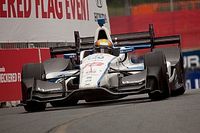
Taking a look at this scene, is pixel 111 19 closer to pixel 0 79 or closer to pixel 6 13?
pixel 6 13

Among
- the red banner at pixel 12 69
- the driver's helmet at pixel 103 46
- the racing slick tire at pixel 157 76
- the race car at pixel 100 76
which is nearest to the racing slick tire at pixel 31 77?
the race car at pixel 100 76

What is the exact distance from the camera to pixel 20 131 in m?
10.5

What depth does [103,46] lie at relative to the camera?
1648 cm

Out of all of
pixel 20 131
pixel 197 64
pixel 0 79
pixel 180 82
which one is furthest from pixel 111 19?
pixel 20 131

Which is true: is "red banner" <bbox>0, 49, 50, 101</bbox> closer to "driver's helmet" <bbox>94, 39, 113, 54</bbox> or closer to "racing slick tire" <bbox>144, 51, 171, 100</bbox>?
"driver's helmet" <bbox>94, 39, 113, 54</bbox>

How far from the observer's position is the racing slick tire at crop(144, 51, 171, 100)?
14.8 metres

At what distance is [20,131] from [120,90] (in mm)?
4364

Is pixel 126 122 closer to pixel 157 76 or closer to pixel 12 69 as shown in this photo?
pixel 157 76

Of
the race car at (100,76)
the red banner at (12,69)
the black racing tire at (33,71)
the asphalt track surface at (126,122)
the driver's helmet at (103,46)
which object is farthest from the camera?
the red banner at (12,69)

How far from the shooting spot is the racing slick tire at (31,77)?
15219 mm

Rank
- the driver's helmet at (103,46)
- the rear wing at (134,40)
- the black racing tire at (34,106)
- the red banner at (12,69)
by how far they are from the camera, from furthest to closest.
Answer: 1. the red banner at (12,69)
2. the rear wing at (134,40)
3. the driver's helmet at (103,46)
4. the black racing tire at (34,106)

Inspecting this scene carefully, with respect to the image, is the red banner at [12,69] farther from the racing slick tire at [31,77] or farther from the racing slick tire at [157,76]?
the racing slick tire at [157,76]

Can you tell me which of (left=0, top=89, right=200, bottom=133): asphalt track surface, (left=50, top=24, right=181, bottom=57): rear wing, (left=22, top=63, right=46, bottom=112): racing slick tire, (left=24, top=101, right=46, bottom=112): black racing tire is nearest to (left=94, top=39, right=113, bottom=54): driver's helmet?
(left=50, top=24, right=181, bottom=57): rear wing

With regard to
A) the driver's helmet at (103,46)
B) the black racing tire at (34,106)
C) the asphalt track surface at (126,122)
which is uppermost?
the driver's helmet at (103,46)
